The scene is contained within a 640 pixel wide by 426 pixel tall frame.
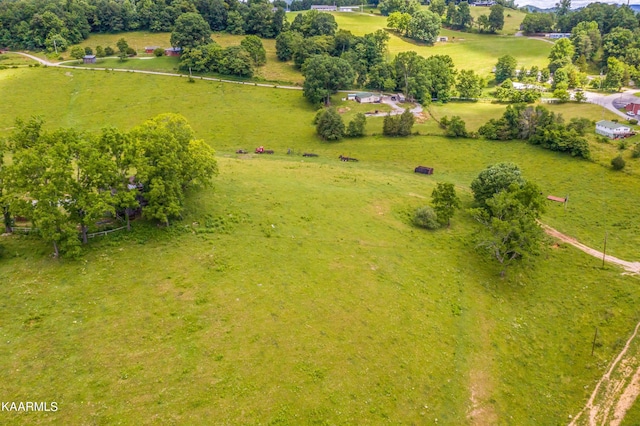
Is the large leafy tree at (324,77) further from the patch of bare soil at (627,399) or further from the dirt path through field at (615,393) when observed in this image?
the patch of bare soil at (627,399)

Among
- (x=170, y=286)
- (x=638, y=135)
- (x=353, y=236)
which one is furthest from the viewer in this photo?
(x=638, y=135)

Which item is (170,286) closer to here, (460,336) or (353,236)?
(353,236)

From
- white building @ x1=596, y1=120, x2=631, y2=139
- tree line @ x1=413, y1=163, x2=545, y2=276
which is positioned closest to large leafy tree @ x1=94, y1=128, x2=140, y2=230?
tree line @ x1=413, y1=163, x2=545, y2=276

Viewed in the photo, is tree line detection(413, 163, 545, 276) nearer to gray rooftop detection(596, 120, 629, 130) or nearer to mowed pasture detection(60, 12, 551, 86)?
gray rooftop detection(596, 120, 629, 130)

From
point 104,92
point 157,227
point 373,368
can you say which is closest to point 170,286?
point 157,227

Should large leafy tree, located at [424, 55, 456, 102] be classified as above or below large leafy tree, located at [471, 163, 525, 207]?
above
